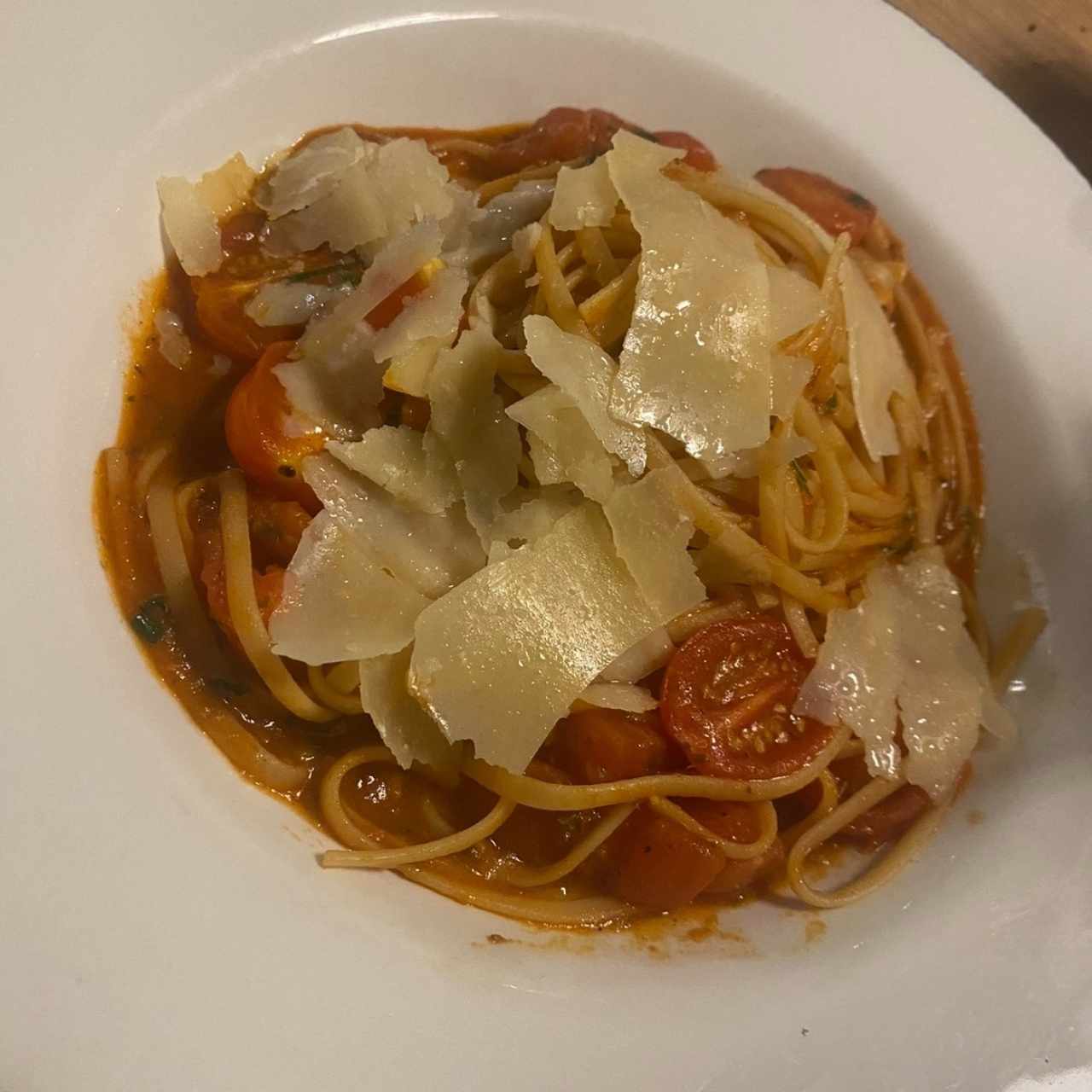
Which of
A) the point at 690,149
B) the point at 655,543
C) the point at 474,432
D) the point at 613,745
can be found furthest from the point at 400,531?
the point at 690,149

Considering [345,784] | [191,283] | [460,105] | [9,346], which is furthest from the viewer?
[460,105]

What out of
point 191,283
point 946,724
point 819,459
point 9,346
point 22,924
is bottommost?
point 22,924

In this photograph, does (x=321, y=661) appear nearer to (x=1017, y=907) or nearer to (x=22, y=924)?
(x=22, y=924)

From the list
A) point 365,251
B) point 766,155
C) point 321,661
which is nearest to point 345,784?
point 321,661

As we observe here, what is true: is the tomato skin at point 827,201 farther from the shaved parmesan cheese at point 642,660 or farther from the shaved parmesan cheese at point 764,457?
the shaved parmesan cheese at point 642,660

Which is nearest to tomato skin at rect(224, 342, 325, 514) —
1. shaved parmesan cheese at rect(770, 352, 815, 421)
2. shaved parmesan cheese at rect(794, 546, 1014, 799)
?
shaved parmesan cheese at rect(770, 352, 815, 421)

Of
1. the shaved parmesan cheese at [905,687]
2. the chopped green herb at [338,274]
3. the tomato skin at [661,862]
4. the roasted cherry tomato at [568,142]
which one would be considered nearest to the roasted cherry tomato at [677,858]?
the tomato skin at [661,862]
